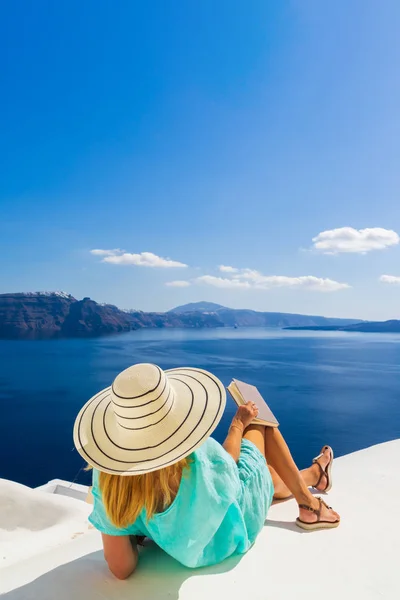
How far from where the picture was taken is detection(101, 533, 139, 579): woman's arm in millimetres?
1388

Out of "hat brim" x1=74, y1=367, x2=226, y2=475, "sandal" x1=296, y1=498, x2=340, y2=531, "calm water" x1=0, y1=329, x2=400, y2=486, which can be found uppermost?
"hat brim" x1=74, y1=367, x2=226, y2=475

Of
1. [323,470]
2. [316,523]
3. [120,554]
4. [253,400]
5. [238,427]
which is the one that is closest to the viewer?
[120,554]

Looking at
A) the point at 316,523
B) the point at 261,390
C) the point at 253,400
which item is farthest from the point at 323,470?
the point at 261,390

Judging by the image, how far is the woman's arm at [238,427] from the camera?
66.4 inches

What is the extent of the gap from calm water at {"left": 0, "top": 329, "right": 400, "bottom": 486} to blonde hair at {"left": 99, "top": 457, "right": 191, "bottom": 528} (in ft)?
51.5

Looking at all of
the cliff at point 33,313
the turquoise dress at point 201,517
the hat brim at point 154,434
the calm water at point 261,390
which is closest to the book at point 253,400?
the turquoise dress at point 201,517

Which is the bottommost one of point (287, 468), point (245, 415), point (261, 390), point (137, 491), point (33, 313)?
point (261, 390)

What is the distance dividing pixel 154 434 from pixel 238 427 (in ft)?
2.22

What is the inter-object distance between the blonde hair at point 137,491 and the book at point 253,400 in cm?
68

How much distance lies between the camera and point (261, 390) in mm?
26500

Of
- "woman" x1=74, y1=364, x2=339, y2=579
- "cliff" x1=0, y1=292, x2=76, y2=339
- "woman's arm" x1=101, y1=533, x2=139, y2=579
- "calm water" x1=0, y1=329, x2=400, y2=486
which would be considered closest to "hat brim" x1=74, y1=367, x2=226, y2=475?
"woman" x1=74, y1=364, x2=339, y2=579

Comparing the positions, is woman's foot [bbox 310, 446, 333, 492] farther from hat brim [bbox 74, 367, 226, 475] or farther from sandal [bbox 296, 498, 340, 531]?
hat brim [bbox 74, 367, 226, 475]

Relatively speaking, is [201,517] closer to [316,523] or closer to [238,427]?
[238,427]

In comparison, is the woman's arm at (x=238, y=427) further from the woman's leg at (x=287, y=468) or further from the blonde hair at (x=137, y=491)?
the blonde hair at (x=137, y=491)
